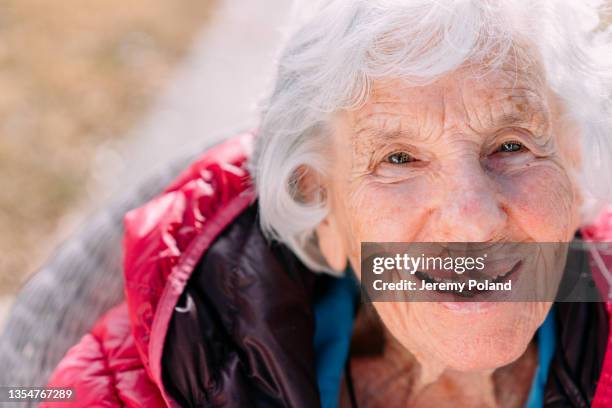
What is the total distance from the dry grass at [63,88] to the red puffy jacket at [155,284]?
1.51 m

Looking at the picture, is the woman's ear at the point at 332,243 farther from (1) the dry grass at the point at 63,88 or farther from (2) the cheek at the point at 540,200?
(1) the dry grass at the point at 63,88

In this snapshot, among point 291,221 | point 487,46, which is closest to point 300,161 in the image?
point 291,221

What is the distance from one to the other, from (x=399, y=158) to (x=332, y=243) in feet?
1.09

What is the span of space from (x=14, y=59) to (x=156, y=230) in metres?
2.60

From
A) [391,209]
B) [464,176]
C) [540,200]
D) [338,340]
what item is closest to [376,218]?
[391,209]

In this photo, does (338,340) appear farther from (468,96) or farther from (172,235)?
(468,96)

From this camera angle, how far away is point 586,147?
5.30ft

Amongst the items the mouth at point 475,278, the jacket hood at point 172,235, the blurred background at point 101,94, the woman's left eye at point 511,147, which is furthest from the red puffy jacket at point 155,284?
the blurred background at point 101,94

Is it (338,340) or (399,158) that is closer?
(399,158)

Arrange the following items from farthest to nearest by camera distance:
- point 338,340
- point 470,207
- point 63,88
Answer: point 63,88, point 338,340, point 470,207

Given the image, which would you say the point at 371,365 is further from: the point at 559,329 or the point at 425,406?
the point at 559,329

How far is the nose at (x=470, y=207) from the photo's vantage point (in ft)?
4.73

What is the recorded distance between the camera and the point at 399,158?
1.56 m

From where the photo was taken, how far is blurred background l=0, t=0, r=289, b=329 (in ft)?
11.3
